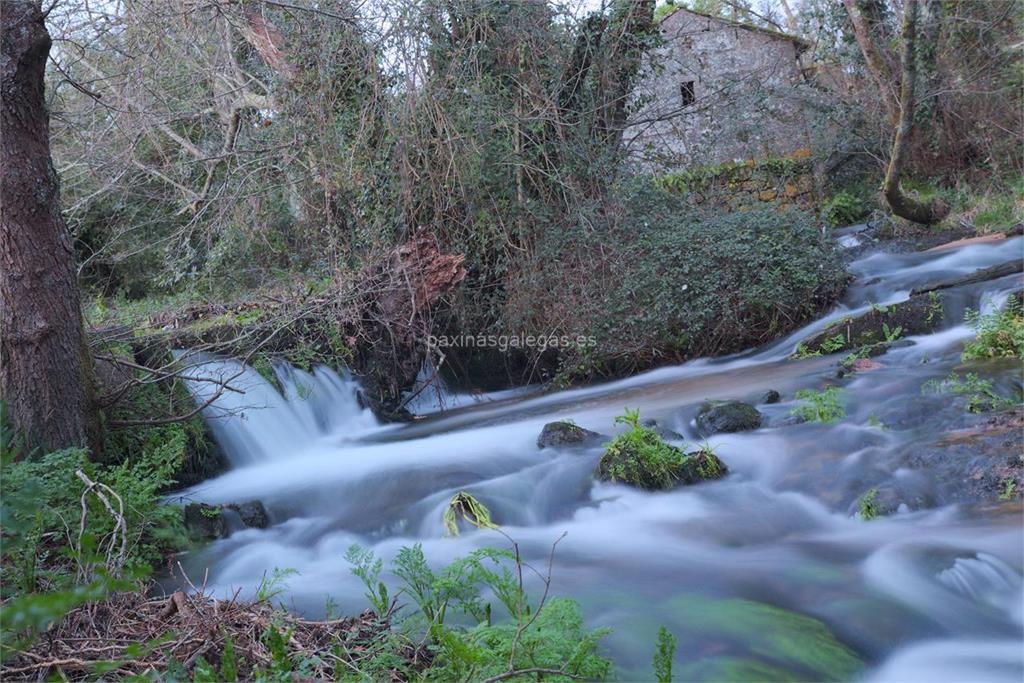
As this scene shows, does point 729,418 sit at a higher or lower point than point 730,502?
higher

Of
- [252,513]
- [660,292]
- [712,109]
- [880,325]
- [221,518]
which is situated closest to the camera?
[221,518]

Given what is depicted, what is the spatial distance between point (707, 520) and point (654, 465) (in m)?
0.64

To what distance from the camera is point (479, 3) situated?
378 inches

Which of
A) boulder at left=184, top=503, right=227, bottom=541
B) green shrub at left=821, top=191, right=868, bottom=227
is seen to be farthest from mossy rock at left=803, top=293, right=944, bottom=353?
boulder at left=184, top=503, right=227, bottom=541

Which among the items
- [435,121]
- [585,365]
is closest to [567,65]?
[435,121]

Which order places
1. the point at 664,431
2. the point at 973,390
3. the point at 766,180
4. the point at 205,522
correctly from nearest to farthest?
the point at 205,522 < the point at 973,390 < the point at 664,431 < the point at 766,180

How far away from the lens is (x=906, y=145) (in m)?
12.1

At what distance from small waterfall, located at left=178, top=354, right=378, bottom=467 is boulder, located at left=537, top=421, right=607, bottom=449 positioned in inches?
101

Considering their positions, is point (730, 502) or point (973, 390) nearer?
point (730, 502)

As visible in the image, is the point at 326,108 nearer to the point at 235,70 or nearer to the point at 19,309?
the point at 235,70

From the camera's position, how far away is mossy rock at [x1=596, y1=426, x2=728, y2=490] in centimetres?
581

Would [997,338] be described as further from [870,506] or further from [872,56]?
[872,56]

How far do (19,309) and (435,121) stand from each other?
16.8 feet

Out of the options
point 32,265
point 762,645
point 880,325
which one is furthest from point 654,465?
point 880,325
